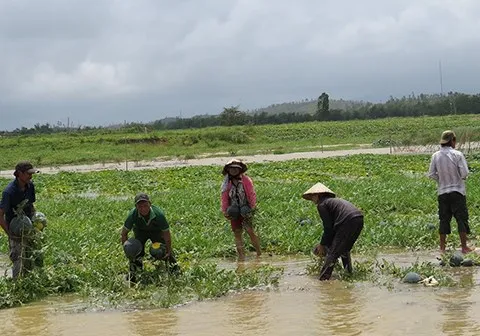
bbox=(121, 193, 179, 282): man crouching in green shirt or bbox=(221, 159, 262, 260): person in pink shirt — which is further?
bbox=(221, 159, 262, 260): person in pink shirt

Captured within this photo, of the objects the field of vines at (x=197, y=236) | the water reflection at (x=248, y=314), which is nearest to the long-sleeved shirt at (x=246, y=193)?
the field of vines at (x=197, y=236)

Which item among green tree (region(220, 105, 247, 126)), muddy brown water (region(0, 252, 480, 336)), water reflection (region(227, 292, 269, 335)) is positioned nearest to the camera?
muddy brown water (region(0, 252, 480, 336))

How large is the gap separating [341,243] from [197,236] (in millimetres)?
3983

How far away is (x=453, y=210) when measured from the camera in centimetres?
969

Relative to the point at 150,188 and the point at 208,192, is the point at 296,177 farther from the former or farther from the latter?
the point at 208,192

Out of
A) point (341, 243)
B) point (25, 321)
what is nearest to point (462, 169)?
point (341, 243)

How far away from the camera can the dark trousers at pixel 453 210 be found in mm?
9617

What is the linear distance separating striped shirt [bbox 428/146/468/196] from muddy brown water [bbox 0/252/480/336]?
69.6 inches

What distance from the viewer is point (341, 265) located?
8930mm

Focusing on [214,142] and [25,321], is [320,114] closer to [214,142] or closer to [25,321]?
[214,142]

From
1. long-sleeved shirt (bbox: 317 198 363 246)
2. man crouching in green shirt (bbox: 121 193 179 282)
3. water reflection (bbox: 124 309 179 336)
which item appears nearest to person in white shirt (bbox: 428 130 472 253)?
long-sleeved shirt (bbox: 317 198 363 246)

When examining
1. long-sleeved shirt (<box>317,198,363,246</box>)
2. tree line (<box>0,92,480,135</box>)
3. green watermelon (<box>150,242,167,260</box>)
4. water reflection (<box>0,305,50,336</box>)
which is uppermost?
tree line (<box>0,92,480,135</box>)

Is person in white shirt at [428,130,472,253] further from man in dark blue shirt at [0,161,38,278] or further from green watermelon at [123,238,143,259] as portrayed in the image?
man in dark blue shirt at [0,161,38,278]

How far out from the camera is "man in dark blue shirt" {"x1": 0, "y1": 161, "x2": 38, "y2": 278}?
810cm
